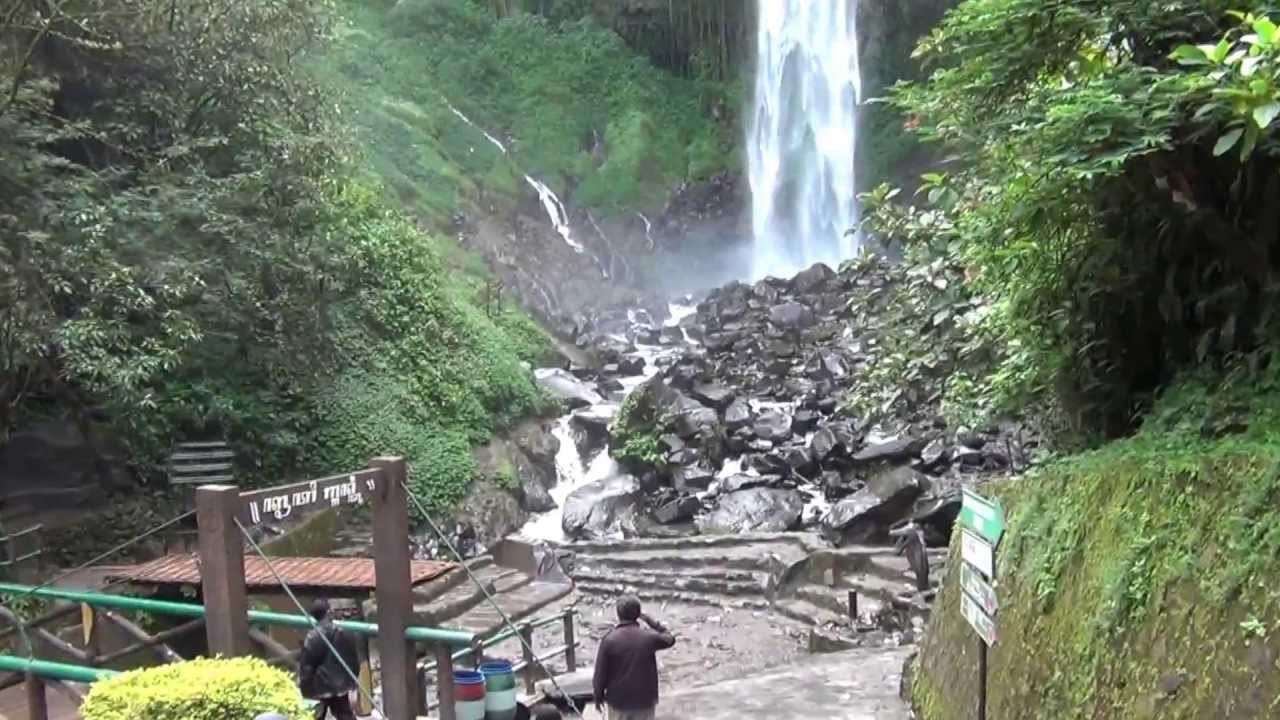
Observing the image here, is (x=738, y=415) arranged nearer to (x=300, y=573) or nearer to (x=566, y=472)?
(x=566, y=472)

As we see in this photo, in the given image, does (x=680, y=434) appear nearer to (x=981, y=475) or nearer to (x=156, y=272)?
(x=981, y=475)

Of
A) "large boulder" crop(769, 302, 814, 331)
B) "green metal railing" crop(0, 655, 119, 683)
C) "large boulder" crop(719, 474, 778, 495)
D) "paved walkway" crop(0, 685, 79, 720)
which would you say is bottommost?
"large boulder" crop(719, 474, 778, 495)

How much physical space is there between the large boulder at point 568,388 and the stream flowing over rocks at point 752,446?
52 millimetres

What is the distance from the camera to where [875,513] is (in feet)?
53.1

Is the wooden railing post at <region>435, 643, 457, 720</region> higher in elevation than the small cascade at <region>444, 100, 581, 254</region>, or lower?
lower

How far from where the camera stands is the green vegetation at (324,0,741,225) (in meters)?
34.3

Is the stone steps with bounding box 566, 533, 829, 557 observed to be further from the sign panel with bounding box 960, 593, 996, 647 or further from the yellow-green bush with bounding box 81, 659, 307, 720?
the yellow-green bush with bounding box 81, 659, 307, 720

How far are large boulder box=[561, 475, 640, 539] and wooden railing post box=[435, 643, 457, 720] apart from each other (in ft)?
41.4

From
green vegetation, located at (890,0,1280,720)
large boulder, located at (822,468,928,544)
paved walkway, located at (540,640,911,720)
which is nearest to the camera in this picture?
green vegetation, located at (890,0,1280,720)

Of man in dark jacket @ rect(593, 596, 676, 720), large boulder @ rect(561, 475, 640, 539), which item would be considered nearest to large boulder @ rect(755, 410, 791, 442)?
large boulder @ rect(561, 475, 640, 539)

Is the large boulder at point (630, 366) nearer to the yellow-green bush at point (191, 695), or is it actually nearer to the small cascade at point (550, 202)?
the small cascade at point (550, 202)

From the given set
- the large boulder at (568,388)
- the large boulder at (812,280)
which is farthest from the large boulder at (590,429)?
the large boulder at (812,280)

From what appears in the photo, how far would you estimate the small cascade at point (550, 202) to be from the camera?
112 ft

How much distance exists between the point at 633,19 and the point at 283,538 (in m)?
30.1
